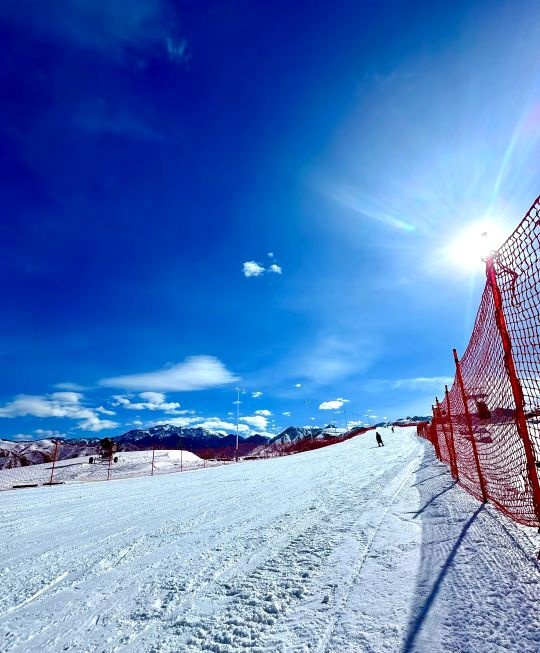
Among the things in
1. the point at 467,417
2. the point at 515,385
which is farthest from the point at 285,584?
the point at 467,417

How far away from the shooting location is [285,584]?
3098 mm

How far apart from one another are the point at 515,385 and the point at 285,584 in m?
2.89

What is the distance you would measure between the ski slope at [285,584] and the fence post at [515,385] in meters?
0.56

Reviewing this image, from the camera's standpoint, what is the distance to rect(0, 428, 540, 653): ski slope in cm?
229

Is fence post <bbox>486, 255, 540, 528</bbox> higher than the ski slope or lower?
higher

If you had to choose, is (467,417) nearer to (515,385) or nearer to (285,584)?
(515,385)

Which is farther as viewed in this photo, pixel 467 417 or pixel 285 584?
pixel 467 417

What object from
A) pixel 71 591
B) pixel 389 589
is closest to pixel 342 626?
pixel 389 589

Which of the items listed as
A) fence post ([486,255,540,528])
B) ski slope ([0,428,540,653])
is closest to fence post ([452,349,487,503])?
ski slope ([0,428,540,653])

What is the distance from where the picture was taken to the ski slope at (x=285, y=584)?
2293 mm

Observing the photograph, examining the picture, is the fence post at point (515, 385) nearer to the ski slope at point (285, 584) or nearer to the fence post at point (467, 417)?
the ski slope at point (285, 584)

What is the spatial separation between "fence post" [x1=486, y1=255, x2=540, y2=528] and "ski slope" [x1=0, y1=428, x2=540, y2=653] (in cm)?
56

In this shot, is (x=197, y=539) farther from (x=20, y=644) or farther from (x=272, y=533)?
(x=20, y=644)

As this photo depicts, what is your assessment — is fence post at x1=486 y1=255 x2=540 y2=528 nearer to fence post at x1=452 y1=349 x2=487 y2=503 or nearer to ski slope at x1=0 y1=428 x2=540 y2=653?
ski slope at x1=0 y1=428 x2=540 y2=653
